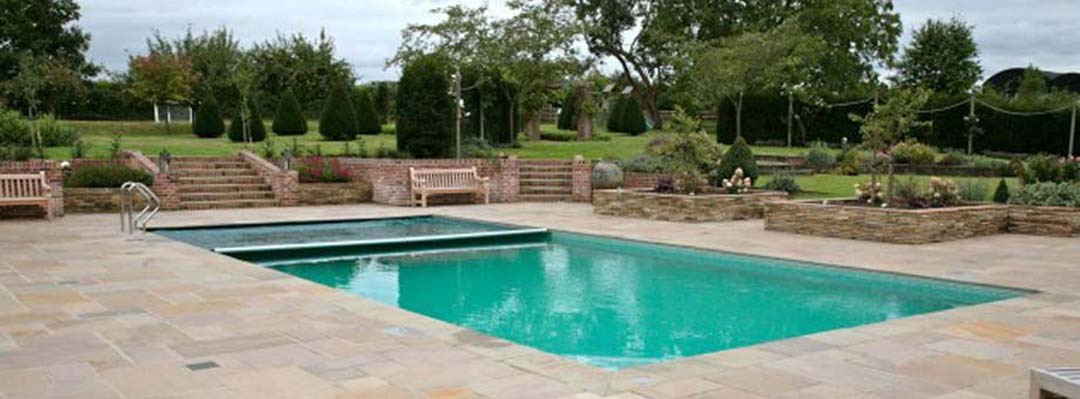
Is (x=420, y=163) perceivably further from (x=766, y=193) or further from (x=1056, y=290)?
(x=1056, y=290)

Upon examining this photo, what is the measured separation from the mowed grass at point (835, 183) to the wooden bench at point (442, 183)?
5.74 m

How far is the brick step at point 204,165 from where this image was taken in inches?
688

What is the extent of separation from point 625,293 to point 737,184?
6771 mm

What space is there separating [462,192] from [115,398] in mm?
13447

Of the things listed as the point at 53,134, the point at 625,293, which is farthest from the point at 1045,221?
A: the point at 53,134

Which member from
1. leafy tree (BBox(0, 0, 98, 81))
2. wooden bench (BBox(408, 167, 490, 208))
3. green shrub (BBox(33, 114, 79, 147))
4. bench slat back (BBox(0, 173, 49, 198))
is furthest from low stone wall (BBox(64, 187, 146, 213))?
leafy tree (BBox(0, 0, 98, 81))

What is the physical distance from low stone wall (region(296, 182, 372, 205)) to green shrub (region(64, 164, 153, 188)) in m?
2.76

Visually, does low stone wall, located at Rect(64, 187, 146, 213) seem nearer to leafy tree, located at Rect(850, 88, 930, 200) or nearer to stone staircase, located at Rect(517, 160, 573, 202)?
stone staircase, located at Rect(517, 160, 573, 202)

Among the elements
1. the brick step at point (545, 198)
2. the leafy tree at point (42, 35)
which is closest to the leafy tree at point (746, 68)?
the brick step at point (545, 198)

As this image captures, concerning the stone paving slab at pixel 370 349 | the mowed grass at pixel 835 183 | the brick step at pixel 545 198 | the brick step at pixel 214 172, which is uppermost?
the brick step at pixel 214 172

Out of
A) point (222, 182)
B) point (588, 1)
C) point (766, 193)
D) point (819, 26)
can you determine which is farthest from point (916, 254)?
point (588, 1)

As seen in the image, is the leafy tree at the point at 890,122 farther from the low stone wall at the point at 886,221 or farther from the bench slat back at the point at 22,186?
the bench slat back at the point at 22,186

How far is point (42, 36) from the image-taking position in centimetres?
4019

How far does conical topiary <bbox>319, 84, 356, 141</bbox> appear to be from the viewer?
2438 cm
